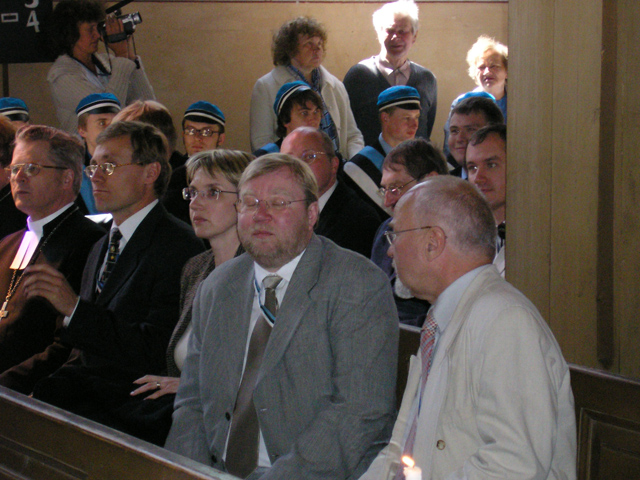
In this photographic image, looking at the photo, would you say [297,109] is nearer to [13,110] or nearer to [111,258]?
[111,258]

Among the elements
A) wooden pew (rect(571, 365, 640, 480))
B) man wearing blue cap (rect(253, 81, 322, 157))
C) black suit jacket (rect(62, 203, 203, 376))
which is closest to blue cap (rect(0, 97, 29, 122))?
man wearing blue cap (rect(253, 81, 322, 157))

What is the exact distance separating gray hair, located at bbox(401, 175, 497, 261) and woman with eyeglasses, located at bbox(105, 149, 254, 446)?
1298 millimetres

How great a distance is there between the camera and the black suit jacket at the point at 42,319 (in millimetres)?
3246

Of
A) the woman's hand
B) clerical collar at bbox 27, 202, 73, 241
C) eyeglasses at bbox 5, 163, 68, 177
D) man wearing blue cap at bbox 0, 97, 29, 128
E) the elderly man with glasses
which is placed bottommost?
the woman's hand

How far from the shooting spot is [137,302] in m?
3.02

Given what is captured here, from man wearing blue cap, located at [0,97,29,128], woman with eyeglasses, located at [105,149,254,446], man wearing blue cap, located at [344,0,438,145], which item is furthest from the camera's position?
man wearing blue cap, located at [0,97,29,128]

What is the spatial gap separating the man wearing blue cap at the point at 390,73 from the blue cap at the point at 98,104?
1720mm

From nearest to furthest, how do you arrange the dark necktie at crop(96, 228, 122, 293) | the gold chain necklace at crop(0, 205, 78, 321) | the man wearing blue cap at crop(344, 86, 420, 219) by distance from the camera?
the dark necktie at crop(96, 228, 122, 293)
the gold chain necklace at crop(0, 205, 78, 321)
the man wearing blue cap at crop(344, 86, 420, 219)

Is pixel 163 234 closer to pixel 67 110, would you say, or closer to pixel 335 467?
pixel 335 467

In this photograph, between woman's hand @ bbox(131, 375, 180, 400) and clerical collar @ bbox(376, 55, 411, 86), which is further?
clerical collar @ bbox(376, 55, 411, 86)

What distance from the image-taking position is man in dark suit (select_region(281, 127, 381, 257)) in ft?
12.2

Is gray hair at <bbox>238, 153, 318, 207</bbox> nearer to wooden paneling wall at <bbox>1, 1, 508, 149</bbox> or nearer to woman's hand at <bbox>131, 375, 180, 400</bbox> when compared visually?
woman's hand at <bbox>131, 375, 180, 400</bbox>

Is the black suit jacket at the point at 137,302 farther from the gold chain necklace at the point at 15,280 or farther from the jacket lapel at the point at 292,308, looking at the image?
the jacket lapel at the point at 292,308

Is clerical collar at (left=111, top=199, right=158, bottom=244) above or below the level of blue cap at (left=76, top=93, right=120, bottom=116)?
below
